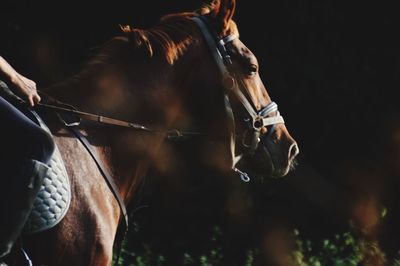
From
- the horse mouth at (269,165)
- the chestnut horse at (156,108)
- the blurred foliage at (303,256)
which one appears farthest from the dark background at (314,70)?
the horse mouth at (269,165)

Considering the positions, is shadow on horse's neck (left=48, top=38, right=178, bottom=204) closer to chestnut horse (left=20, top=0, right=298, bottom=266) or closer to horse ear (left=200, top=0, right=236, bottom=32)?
chestnut horse (left=20, top=0, right=298, bottom=266)

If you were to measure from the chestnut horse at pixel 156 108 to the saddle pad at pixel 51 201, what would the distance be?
91 mm

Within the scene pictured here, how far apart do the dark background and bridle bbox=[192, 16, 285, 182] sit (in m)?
3.19

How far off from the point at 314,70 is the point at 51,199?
447cm

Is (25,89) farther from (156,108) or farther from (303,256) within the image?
(303,256)

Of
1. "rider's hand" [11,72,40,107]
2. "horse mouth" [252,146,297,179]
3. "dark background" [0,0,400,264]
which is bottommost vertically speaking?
"dark background" [0,0,400,264]

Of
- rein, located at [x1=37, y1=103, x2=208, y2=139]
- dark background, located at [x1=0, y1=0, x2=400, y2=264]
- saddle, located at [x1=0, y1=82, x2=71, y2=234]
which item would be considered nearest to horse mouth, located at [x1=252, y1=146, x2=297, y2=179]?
rein, located at [x1=37, y1=103, x2=208, y2=139]

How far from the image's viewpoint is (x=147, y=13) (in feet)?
26.0

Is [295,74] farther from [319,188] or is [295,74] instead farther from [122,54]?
[122,54]

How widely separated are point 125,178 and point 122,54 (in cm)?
64

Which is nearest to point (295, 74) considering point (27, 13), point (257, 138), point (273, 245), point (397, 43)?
point (397, 43)

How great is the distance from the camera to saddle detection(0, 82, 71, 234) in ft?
12.9

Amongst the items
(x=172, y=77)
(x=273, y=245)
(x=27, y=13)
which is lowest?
(x=273, y=245)

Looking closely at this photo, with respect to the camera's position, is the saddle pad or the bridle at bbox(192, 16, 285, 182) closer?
the saddle pad
